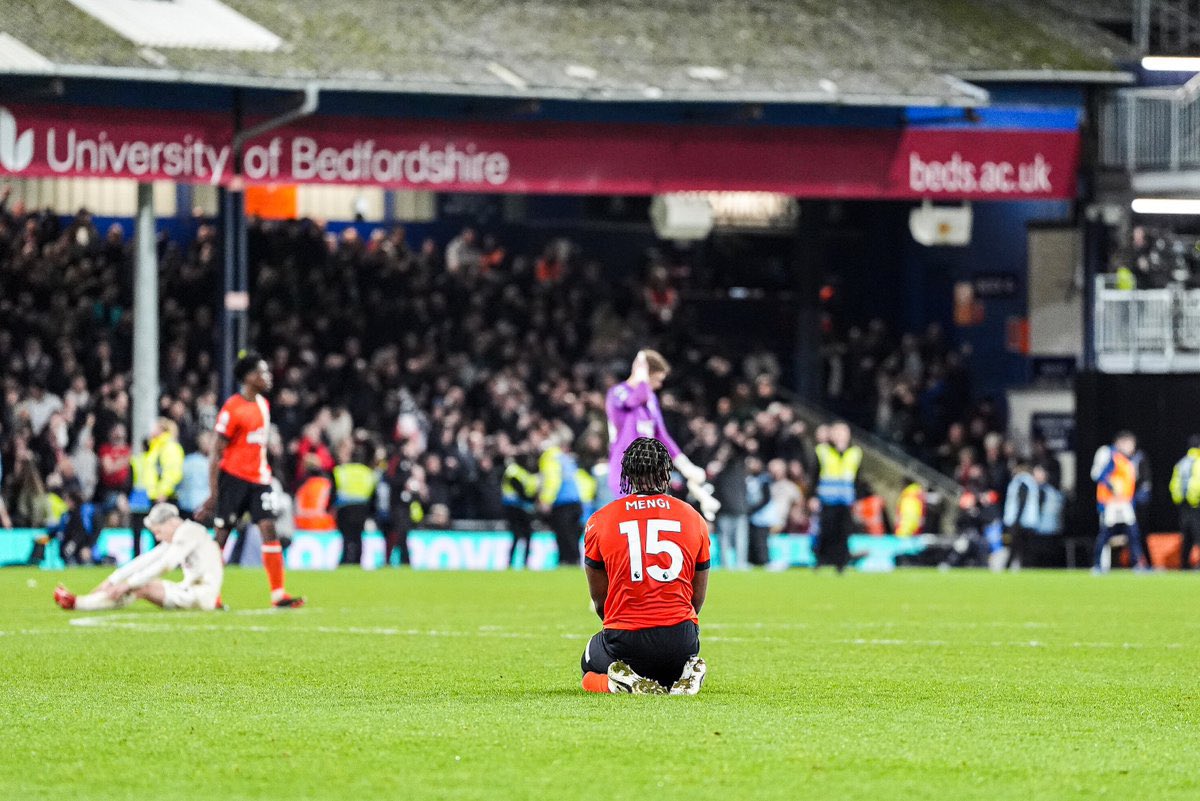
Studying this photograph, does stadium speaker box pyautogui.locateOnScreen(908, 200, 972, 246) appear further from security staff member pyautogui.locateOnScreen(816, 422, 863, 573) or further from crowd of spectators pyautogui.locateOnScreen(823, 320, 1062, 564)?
security staff member pyautogui.locateOnScreen(816, 422, 863, 573)

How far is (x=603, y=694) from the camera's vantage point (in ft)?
37.8

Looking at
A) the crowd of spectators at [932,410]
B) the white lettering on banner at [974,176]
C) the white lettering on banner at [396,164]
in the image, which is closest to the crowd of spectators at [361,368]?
the crowd of spectators at [932,410]

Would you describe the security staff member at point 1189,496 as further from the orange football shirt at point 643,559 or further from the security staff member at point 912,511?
the orange football shirt at point 643,559

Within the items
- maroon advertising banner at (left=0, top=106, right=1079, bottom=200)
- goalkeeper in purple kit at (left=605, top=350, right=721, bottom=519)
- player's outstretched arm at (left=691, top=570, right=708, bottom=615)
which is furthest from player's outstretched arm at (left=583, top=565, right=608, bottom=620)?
maroon advertising banner at (left=0, top=106, right=1079, bottom=200)


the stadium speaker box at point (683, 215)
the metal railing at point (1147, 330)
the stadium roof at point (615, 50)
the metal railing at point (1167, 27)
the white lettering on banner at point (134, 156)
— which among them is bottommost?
the metal railing at point (1147, 330)

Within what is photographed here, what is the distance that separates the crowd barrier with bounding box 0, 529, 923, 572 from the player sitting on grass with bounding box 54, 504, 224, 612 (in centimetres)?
1034

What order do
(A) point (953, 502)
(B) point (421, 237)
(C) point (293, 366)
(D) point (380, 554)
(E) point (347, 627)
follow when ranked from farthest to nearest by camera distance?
(B) point (421, 237), (A) point (953, 502), (C) point (293, 366), (D) point (380, 554), (E) point (347, 627)

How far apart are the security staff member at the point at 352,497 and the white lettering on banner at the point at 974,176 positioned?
9995 mm

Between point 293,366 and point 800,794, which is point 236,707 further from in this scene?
point 293,366

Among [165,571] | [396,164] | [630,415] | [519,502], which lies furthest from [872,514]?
[165,571]

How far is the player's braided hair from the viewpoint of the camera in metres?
11.2

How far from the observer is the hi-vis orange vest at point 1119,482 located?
Answer: 3166 centimetres

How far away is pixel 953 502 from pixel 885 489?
119 cm

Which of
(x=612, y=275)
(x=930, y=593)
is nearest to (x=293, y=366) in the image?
(x=612, y=275)
